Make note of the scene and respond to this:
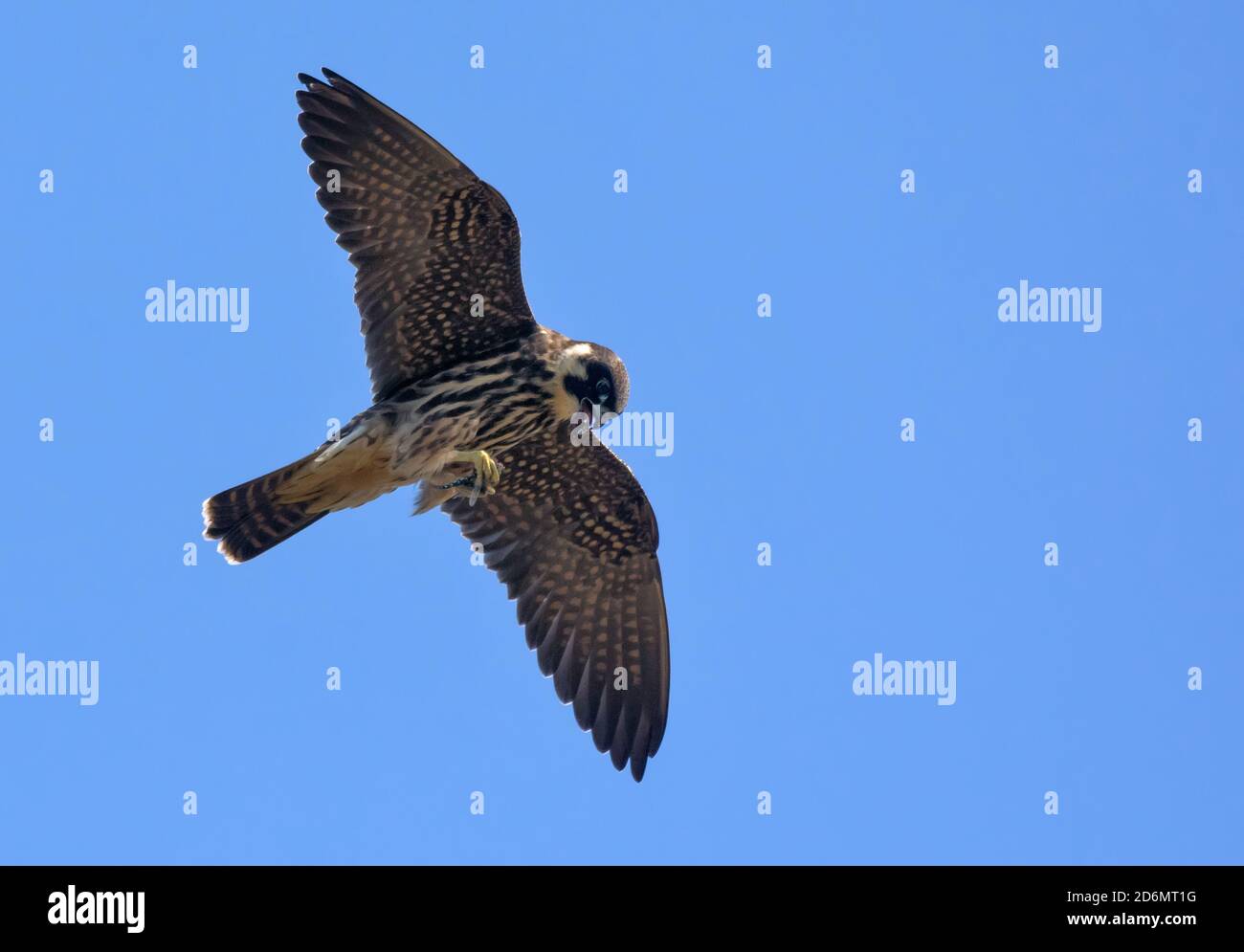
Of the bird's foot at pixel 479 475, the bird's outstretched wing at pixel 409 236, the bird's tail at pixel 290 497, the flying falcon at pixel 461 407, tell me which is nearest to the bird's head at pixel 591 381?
the flying falcon at pixel 461 407

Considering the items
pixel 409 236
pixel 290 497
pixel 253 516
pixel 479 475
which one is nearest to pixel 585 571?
pixel 479 475

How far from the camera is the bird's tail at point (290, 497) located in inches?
463

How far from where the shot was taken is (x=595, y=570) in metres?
13.3

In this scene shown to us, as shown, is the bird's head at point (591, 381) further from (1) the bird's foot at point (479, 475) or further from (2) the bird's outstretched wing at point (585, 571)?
(2) the bird's outstretched wing at point (585, 571)

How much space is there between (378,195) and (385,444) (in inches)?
61.4

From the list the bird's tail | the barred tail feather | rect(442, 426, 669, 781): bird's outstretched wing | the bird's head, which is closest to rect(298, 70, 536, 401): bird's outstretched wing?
the bird's head

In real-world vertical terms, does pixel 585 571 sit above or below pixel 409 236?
below

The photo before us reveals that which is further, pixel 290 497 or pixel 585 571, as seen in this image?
pixel 585 571

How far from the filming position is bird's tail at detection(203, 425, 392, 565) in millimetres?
11750

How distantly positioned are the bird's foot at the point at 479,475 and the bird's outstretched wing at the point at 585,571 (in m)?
0.47

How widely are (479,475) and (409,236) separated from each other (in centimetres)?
162

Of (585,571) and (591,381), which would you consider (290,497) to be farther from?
(585,571)

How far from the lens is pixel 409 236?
39.2ft
